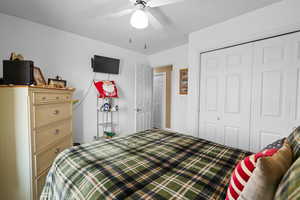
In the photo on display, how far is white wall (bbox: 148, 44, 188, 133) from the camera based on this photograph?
317cm

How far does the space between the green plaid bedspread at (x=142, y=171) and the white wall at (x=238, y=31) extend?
4.33ft

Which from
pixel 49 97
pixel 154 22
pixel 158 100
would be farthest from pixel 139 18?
pixel 158 100

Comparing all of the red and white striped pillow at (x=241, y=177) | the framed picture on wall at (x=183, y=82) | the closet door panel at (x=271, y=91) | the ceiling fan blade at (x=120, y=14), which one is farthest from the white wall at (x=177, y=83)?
the red and white striped pillow at (x=241, y=177)

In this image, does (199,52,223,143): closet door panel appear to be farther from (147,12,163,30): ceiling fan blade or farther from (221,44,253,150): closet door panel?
(147,12,163,30): ceiling fan blade

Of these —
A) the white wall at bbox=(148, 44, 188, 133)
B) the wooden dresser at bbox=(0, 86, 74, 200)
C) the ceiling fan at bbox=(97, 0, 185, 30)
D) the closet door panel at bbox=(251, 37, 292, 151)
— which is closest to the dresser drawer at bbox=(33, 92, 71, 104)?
the wooden dresser at bbox=(0, 86, 74, 200)

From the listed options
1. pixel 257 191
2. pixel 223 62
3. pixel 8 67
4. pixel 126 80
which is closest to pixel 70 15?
pixel 8 67

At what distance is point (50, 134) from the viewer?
157 centimetres

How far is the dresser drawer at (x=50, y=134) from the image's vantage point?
136 cm

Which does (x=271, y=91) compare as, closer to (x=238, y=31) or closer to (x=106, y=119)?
(x=238, y=31)

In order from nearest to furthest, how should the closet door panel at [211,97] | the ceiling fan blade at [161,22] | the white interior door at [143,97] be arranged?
the ceiling fan blade at [161,22]
the closet door panel at [211,97]
the white interior door at [143,97]

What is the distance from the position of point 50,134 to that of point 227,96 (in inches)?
103

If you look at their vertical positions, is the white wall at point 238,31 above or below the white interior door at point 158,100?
above

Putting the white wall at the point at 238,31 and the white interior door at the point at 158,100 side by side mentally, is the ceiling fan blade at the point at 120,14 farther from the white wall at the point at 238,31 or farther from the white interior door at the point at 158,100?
the white interior door at the point at 158,100

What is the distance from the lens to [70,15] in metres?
1.92
